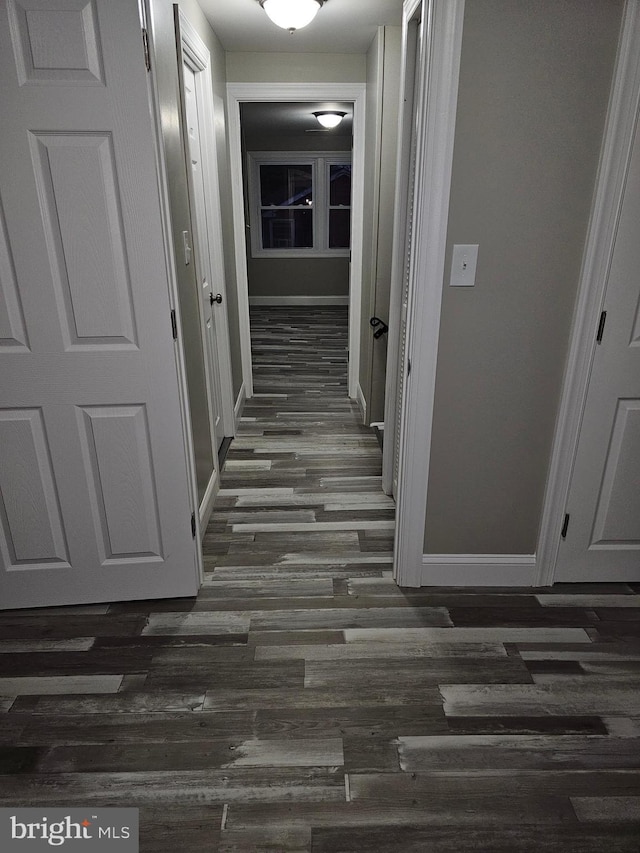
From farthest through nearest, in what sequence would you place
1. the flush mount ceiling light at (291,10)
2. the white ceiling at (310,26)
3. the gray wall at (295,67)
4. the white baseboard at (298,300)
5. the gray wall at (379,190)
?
1. the white baseboard at (298,300)
2. the gray wall at (295,67)
3. the gray wall at (379,190)
4. the white ceiling at (310,26)
5. the flush mount ceiling light at (291,10)

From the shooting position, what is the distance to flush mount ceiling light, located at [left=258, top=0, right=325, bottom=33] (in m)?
2.53

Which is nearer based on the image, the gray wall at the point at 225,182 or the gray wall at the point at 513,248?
the gray wall at the point at 513,248

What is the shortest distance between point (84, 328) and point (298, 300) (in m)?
7.08

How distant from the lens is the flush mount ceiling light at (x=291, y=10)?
8.29ft

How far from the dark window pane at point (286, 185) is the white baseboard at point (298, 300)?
4.49 ft

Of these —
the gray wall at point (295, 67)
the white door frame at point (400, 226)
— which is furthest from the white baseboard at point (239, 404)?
the gray wall at point (295, 67)

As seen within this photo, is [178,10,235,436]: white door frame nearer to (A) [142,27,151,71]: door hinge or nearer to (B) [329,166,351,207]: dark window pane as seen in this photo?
(A) [142,27,151,71]: door hinge

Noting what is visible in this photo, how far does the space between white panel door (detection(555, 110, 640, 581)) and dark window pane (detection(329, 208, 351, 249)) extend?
7.04 meters

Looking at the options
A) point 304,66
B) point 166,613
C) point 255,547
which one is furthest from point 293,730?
point 304,66

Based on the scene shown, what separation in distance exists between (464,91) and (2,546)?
2.21 metres

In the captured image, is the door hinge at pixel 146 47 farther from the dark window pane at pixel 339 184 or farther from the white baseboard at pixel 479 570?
the dark window pane at pixel 339 184

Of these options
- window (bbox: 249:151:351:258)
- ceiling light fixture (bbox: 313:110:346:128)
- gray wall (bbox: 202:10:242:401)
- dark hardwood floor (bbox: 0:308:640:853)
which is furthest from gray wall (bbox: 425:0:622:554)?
window (bbox: 249:151:351:258)

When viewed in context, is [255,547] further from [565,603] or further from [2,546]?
[565,603]

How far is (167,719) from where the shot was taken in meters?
1.72
